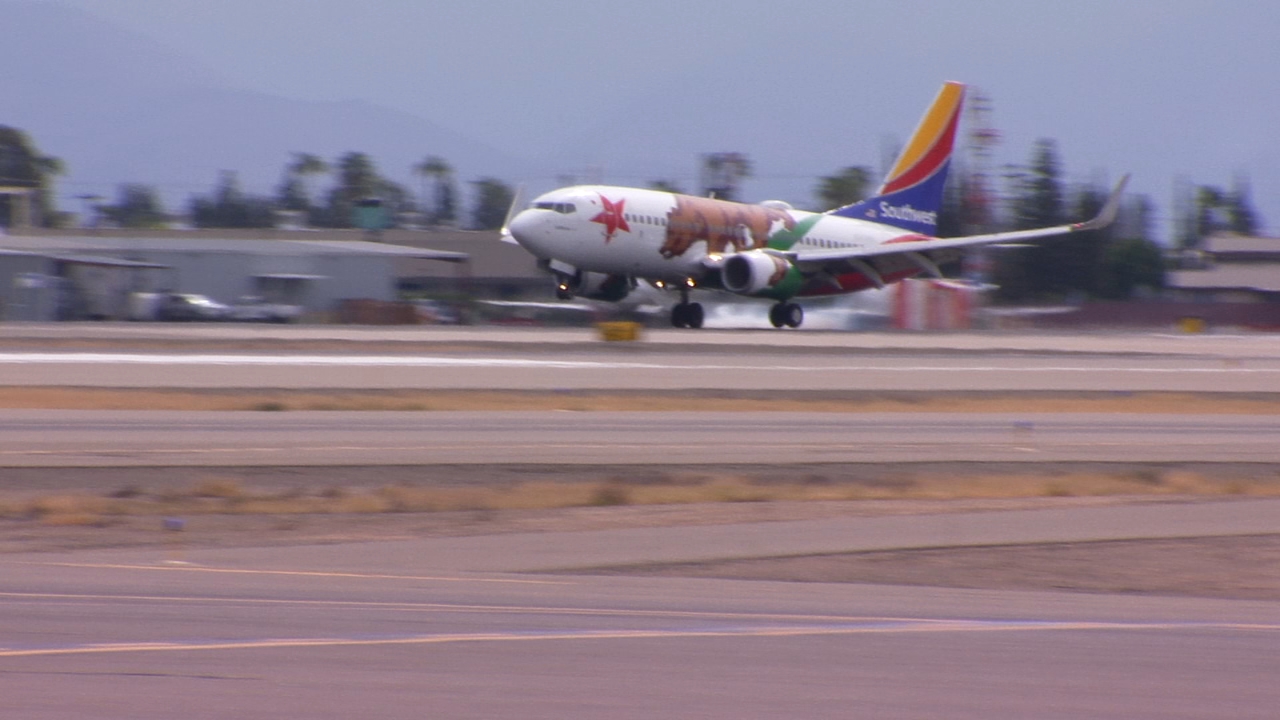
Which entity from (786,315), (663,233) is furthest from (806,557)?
(786,315)

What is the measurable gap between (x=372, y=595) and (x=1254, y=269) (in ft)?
315

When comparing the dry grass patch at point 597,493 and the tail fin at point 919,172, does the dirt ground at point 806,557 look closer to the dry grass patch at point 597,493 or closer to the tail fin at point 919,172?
the dry grass patch at point 597,493

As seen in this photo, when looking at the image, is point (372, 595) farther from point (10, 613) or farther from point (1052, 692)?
point (1052, 692)

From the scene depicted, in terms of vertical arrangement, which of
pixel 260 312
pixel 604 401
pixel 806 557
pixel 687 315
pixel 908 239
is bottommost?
pixel 260 312

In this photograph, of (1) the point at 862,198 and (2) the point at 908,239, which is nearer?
(2) the point at 908,239

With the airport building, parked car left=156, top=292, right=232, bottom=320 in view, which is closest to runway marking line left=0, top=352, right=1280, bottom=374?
parked car left=156, top=292, right=232, bottom=320

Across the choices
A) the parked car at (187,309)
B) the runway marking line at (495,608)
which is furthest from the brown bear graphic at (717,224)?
the runway marking line at (495,608)

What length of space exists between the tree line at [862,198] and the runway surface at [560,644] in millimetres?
51239

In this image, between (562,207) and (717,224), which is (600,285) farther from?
(717,224)

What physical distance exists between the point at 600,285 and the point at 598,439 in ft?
71.4

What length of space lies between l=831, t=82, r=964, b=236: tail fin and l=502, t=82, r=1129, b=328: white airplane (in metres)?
0.03

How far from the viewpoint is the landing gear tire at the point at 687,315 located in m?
41.1

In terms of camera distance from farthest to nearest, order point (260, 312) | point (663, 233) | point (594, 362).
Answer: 1. point (260, 312)
2. point (663, 233)
3. point (594, 362)

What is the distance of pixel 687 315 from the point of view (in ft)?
135
